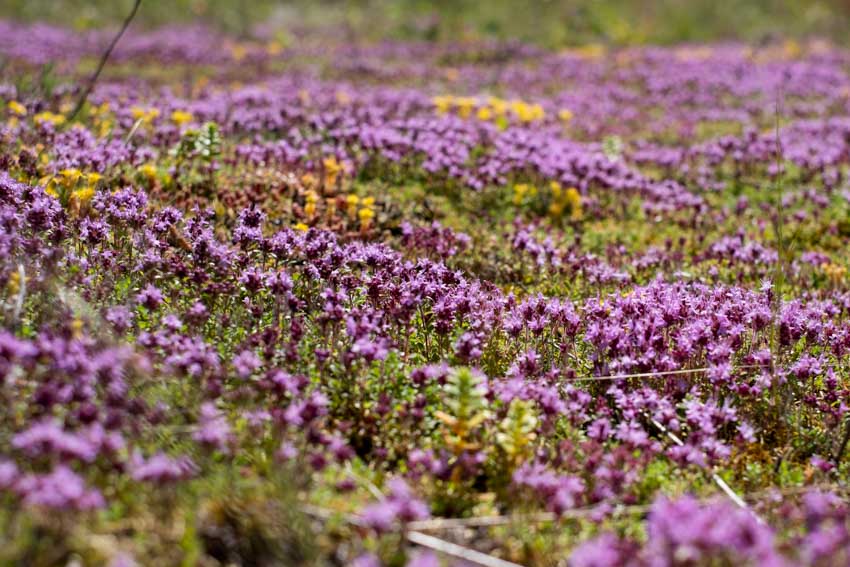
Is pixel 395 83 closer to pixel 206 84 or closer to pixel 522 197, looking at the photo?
pixel 206 84

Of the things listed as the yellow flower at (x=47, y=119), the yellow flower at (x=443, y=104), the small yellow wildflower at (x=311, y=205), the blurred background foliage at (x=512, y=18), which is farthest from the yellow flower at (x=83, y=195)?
the blurred background foliage at (x=512, y=18)

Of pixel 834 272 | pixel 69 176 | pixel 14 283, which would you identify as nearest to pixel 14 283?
pixel 14 283

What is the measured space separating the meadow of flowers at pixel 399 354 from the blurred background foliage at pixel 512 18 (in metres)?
18.9

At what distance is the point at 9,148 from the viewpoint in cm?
714

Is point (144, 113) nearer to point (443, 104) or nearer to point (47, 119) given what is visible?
point (47, 119)

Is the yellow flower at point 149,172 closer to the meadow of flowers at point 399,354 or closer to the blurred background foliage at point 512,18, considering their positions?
the meadow of flowers at point 399,354

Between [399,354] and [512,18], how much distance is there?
2591 cm

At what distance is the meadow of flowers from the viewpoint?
3.24 m

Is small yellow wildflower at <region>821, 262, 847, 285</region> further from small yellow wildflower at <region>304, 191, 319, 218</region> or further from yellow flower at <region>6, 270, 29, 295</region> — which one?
yellow flower at <region>6, 270, 29, 295</region>

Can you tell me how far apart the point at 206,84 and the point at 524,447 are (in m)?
12.7

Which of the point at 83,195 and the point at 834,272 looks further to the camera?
the point at 834,272

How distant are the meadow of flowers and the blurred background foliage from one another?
61.9 ft

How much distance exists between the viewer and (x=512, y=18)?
28.8 m

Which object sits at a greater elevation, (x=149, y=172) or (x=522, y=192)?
(x=149, y=172)
